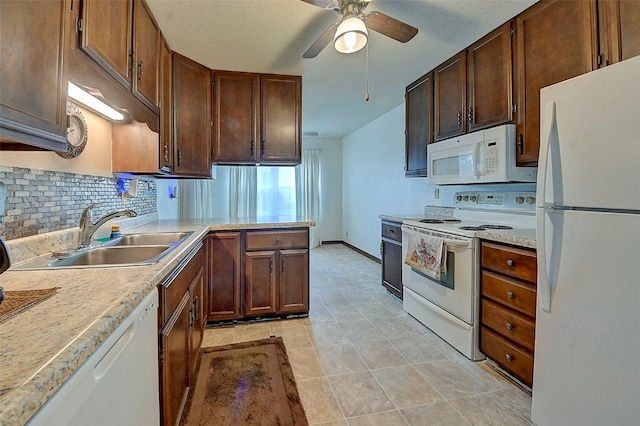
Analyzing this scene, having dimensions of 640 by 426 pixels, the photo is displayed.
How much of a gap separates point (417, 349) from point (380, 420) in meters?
0.81

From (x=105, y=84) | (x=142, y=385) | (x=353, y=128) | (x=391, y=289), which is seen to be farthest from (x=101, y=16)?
(x=353, y=128)

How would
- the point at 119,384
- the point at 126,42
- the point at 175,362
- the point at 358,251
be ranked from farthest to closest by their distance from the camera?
the point at 358,251 → the point at 126,42 → the point at 175,362 → the point at 119,384

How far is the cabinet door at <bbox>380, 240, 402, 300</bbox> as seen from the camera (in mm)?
3074

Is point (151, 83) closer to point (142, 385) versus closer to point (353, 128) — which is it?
point (142, 385)

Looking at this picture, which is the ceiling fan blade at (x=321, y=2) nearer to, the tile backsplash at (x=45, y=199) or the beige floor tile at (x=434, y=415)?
the tile backsplash at (x=45, y=199)

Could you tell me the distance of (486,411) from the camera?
159cm

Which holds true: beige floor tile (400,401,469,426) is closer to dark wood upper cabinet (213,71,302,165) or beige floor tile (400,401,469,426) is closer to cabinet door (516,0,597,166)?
cabinet door (516,0,597,166)

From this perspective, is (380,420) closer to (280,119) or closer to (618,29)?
(618,29)

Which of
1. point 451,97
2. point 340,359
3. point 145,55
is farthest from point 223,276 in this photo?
point 451,97

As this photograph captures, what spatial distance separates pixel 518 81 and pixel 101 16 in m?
2.40

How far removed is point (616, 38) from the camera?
151 cm

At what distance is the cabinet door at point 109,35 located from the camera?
1.11 m

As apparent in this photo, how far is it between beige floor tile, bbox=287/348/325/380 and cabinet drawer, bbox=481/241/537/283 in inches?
51.4

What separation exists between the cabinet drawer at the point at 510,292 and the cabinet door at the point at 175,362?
184 centimetres
